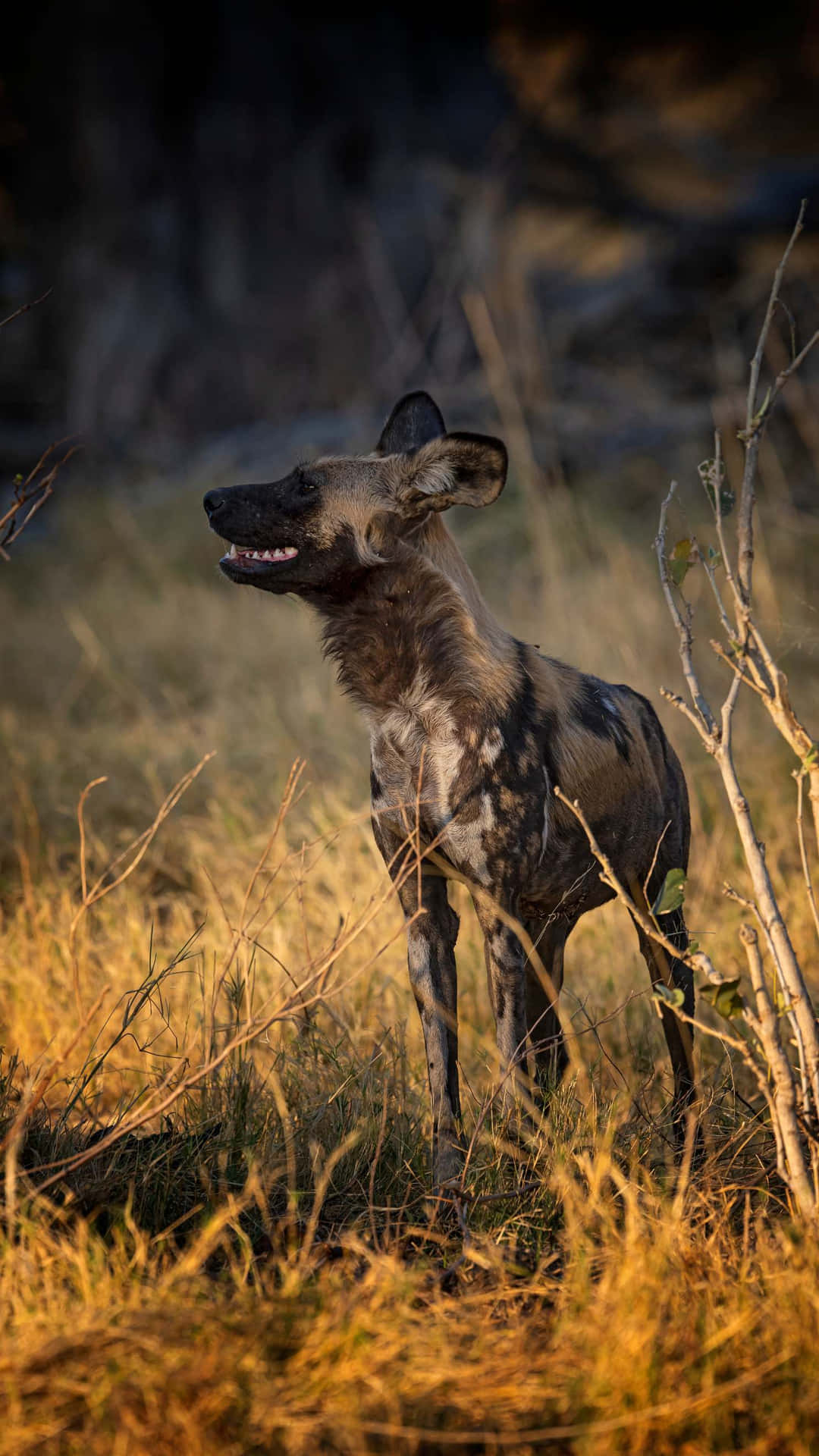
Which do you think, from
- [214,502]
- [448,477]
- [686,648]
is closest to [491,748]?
[686,648]

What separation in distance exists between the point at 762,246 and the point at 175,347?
6828 mm

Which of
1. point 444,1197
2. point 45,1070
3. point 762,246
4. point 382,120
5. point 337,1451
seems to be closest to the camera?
point 337,1451

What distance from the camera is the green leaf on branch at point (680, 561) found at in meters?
2.31

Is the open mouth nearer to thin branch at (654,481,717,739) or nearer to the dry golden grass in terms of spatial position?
the dry golden grass

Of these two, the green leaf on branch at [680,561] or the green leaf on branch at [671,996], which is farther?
the green leaf on branch at [680,561]

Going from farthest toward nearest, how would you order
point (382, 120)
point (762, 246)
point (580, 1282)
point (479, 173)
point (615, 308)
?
1. point (382, 120)
2. point (479, 173)
3. point (615, 308)
4. point (762, 246)
5. point (580, 1282)

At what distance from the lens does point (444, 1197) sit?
232 centimetres

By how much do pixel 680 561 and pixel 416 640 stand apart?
24.5 inches

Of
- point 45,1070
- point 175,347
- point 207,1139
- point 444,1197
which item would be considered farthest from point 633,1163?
point 175,347

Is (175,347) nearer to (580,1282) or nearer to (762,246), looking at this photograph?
(762,246)

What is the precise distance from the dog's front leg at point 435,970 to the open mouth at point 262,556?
653 mm

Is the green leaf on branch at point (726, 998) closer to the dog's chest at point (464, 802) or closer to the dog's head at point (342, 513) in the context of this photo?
the dog's chest at point (464, 802)

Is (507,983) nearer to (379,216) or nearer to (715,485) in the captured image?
(715,485)

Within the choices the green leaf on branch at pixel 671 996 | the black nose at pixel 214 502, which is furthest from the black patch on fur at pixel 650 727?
the black nose at pixel 214 502
